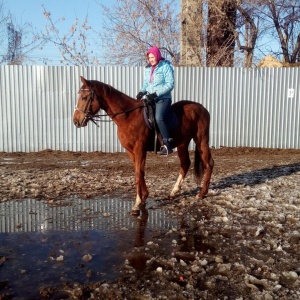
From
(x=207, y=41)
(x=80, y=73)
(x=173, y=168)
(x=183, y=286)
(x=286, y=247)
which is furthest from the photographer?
(x=207, y=41)

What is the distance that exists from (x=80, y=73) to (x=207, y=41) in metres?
7.05

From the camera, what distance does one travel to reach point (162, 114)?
19.2 feet

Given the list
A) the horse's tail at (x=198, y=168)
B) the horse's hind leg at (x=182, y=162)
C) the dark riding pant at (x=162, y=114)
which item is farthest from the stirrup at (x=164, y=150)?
the horse's tail at (x=198, y=168)

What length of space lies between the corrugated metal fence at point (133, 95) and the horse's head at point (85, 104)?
6.72 m

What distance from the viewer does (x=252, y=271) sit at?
11.9ft

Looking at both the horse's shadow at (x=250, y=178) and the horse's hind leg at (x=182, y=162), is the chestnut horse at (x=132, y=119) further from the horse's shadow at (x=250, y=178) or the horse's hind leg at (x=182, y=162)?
the horse's shadow at (x=250, y=178)

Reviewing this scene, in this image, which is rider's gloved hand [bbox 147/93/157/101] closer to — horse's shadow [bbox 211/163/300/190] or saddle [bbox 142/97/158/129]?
saddle [bbox 142/97/158/129]

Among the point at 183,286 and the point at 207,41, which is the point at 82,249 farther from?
the point at 207,41

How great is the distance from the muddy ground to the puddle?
0.19 metres

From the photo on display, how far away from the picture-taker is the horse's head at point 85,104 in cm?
552

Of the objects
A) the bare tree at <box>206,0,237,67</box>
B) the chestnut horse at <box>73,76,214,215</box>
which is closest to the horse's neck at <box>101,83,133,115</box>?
the chestnut horse at <box>73,76,214,215</box>

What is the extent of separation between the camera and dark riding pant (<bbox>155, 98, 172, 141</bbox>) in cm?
586

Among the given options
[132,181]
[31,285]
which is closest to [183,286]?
[31,285]

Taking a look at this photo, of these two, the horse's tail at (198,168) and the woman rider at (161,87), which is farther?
the horse's tail at (198,168)
